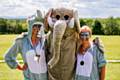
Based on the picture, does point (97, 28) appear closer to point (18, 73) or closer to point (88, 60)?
point (18, 73)

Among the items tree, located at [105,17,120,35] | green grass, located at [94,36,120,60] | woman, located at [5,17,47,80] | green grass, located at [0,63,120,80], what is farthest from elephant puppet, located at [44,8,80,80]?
tree, located at [105,17,120,35]

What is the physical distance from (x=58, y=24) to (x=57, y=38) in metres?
0.17

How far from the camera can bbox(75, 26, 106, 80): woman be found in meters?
4.95

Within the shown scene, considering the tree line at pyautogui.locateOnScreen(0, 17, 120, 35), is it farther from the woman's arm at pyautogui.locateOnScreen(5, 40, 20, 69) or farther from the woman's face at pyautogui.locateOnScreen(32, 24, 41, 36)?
the woman's face at pyautogui.locateOnScreen(32, 24, 41, 36)

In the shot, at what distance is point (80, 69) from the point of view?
4957 millimetres

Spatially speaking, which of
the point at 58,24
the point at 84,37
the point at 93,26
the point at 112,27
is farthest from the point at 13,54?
Result: the point at 112,27

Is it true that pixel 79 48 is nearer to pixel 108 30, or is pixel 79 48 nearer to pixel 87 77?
pixel 87 77

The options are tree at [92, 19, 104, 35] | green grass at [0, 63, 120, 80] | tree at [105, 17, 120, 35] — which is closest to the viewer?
green grass at [0, 63, 120, 80]

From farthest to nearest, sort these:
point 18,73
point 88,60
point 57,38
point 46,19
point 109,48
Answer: point 109,48 → point 18,73 → point 46,19 → point 88,60 → point 57,38

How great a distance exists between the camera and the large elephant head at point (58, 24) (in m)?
4.80

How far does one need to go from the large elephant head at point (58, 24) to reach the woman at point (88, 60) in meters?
0.15

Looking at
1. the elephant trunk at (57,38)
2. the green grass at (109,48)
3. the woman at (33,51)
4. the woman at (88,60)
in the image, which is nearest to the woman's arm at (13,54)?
the woman at (33,51)

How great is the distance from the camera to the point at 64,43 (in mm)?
4980

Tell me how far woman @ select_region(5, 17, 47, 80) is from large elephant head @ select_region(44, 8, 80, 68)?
122 mm
